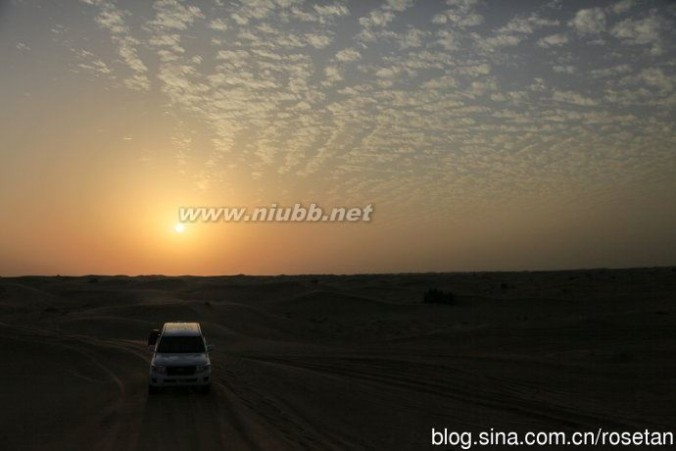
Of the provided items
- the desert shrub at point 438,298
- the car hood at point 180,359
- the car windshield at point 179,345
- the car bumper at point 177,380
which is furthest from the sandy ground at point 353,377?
the desert shrub at point 438,298

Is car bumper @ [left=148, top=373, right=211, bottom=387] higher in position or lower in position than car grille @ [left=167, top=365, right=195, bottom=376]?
lower

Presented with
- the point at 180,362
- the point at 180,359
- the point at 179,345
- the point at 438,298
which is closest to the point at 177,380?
the point at 180,362

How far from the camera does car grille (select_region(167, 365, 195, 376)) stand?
52.7 ft

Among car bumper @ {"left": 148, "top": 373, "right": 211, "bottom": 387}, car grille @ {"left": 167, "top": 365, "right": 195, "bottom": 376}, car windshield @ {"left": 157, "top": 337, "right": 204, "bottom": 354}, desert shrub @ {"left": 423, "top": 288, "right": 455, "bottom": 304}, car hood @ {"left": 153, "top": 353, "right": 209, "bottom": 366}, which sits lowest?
car bumper @ {"left": 148, "top": 373, "right": 211, "bottom": 387}

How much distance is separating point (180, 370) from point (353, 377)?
19.7 feet

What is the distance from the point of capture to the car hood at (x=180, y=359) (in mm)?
16234

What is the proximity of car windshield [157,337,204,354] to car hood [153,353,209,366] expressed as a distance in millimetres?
287

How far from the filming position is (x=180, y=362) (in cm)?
1627

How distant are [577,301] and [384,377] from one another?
28.7 meters

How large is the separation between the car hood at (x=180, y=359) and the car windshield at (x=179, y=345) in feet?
0.94

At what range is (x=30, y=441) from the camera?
38.0 ft

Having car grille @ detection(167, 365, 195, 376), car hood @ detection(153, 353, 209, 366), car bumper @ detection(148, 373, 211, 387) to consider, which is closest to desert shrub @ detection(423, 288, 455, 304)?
car hood @ detection(153, 353, 209, 366)

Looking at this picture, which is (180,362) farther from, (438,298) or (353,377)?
(438,298)

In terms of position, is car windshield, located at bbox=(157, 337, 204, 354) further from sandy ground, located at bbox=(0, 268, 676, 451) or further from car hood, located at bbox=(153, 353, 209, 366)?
sandy ground, located at bbox=(0, 268, 676, 451)
